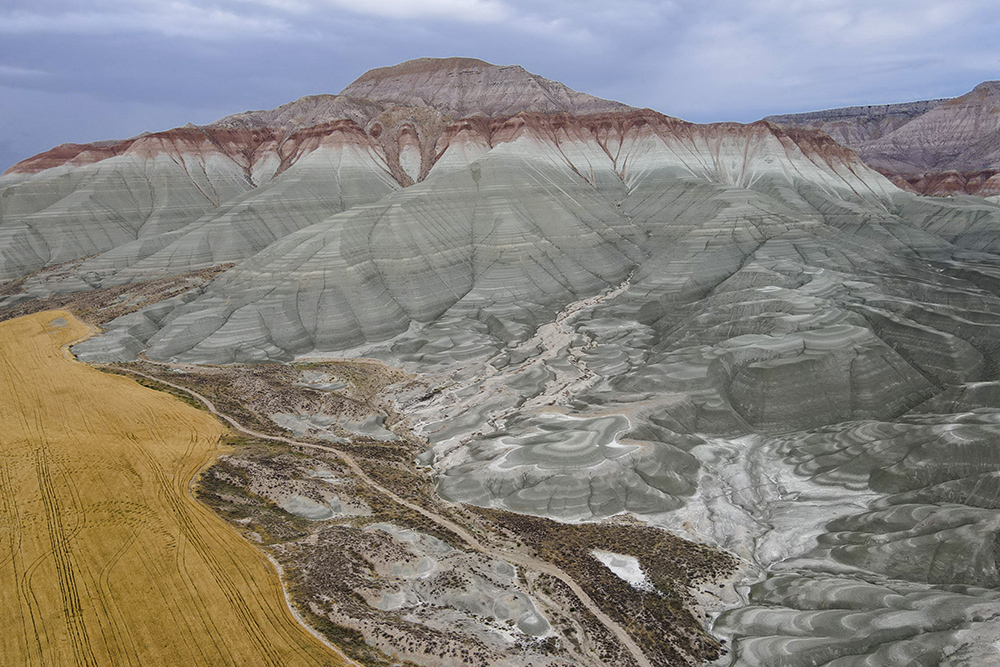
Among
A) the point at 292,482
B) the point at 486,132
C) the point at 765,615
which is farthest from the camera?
the point at 486,132

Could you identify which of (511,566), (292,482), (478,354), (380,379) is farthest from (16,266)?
(511,566)

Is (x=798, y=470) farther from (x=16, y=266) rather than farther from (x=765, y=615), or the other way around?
(x=16, y=266)

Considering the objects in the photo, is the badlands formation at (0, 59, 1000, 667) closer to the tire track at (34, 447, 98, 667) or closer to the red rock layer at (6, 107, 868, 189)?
the red rock layer at (6, 107, 868, 189)

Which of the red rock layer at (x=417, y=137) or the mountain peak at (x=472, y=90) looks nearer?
the red rock layer at (x=417, y=137)

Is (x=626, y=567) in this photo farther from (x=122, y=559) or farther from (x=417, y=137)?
(x=417, y=137)

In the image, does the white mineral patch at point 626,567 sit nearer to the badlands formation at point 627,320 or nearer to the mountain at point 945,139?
the badlands formation at point 627,320

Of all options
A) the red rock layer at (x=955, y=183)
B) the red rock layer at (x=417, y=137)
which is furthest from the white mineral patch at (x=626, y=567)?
the red rock layer at (x=955, y=183)
